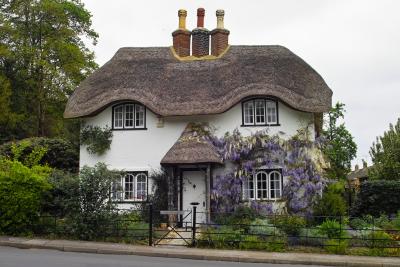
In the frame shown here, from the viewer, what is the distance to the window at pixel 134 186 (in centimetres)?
2034

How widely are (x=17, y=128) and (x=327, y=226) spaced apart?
77.2 feet

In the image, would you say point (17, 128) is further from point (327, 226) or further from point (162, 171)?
point (327, 226)

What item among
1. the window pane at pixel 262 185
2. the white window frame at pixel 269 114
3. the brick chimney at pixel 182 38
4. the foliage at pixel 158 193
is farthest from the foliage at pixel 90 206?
the brick chimney at pixel 182 38

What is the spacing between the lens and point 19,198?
623 inches

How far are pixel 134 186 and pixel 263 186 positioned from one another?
17.3 feet

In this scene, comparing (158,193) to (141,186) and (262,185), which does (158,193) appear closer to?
(141,186)

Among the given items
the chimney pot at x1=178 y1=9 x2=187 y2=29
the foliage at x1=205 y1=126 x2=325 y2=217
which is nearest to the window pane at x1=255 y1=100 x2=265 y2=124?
the foliage at x1=205 y1=126 x2=325 y2=217

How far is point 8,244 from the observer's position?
14938 millimetres

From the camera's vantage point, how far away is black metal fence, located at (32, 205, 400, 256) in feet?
48.4

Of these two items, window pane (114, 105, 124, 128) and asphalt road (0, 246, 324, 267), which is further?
window pane (114, 105, 124, 128)

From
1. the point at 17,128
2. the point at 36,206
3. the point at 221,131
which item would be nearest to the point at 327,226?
the point at 221,131

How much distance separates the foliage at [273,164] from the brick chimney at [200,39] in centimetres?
535

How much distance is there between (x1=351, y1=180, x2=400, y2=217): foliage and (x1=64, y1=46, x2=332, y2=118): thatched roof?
13.5ft

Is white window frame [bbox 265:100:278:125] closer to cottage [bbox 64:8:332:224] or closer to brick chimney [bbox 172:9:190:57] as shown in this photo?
cottage [bbox 64:8:332:224]
